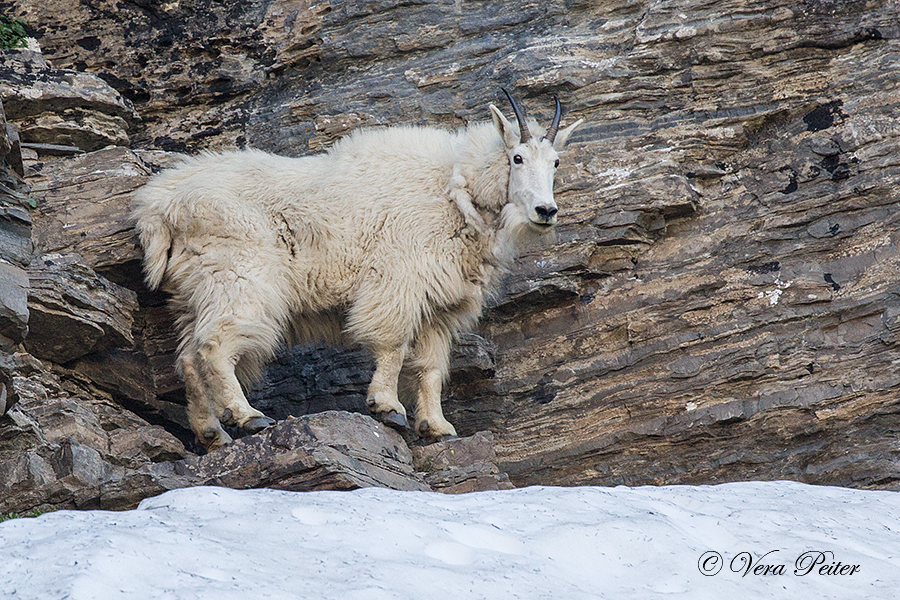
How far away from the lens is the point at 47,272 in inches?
363

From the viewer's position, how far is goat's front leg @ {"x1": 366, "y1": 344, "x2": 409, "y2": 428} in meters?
8.62

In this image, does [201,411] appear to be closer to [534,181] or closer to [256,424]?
[256,424]

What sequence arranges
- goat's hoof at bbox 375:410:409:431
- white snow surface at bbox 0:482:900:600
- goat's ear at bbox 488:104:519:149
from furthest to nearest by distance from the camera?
goat's ear at bbox 488:104:519:149 → goat's hoof at bbox 375:410:409:431 → white snow surface at bbox 0:482:900:600

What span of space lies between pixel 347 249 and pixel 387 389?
51.9 inches

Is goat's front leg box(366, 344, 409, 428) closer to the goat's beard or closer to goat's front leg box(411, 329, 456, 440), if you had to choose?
goat's front leg box(411, 329, 456, 440)

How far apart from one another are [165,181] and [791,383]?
19.6 ft

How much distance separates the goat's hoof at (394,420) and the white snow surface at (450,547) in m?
2.13

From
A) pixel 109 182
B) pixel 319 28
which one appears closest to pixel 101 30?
pixel 319 28

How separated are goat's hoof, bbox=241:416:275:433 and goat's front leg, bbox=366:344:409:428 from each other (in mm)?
941

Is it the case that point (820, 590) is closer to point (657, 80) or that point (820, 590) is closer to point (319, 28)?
point (657, 80)

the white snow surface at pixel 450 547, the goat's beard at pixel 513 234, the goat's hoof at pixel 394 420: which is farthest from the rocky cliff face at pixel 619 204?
the white snow surface at pixel 450 547

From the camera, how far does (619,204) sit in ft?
35.4

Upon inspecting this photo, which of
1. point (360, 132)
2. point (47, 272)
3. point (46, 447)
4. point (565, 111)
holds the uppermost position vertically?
point (565, 111)

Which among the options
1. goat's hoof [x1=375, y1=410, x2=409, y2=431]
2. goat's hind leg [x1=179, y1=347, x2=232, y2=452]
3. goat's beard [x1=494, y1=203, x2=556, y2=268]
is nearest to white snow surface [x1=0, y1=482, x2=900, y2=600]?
goat's hoof [x1=375, y1=410, x2=409, y2=431]
